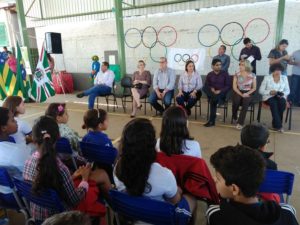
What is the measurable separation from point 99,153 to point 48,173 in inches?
28.4

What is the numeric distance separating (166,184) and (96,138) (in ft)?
3.63

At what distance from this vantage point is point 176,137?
1740mm

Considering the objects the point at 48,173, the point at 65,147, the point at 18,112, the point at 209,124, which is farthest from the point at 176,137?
the point at 209,124

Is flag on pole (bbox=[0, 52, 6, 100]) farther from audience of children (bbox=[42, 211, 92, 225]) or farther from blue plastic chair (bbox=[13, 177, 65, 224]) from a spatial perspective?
audience of children (bbox=[42, 211, 92, 225])

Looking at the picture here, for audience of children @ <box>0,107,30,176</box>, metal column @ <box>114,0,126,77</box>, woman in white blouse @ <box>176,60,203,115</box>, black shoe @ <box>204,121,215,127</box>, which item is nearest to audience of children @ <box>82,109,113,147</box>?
audience of children @ <box>0,107,30,176</box>

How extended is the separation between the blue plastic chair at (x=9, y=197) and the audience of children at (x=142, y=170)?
2.42ft

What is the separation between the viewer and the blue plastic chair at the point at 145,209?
122 cm

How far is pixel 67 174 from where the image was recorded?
4.87ft

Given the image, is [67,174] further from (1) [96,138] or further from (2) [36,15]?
(2) [36,15]

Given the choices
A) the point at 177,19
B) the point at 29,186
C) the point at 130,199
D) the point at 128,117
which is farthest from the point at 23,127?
the point at 177,19

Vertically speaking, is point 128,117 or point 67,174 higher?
point 67,174

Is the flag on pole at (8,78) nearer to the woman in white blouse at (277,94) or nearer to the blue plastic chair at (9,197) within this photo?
the blue plastic chair at (9,197)

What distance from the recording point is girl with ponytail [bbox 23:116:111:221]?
4.68 ft

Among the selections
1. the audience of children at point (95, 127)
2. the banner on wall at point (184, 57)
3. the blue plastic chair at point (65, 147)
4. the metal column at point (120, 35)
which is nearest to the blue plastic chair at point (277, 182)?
the audience of children at point (95, 127)
